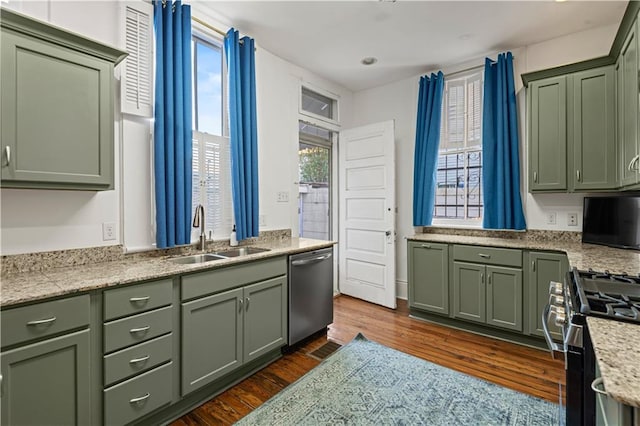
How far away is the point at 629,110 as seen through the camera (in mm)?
2285

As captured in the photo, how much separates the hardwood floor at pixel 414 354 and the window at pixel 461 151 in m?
1.47

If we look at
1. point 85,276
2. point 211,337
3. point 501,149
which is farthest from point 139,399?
point 501,149

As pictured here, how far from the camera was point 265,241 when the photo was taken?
332 centimetres

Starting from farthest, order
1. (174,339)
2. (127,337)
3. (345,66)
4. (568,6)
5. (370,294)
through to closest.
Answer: (370,294) → (345,66) → (568,6) → (174,339) → (127,337)

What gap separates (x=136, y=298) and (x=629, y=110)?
11.6 feet

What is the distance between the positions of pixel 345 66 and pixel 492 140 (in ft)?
6.33

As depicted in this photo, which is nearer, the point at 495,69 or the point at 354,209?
the point at 495,69

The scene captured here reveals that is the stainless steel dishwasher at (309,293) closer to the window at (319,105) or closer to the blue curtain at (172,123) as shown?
the blue curtain at (172,123)

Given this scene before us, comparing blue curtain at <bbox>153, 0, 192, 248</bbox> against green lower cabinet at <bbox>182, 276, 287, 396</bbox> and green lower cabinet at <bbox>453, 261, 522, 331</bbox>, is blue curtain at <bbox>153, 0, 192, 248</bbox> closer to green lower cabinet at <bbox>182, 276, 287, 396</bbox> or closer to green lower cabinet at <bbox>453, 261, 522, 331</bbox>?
green lower cabinet at <bbox>182, 276, 287, 396</bbox>

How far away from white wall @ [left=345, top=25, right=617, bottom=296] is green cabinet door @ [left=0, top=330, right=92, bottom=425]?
11.8ft

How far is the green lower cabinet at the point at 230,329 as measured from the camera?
2033 millimetres

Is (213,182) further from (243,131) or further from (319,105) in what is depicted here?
(319,105)

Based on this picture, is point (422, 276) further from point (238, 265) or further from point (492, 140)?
point (238, 265)

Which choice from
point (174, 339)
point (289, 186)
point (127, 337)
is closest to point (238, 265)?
point (174, 339)
